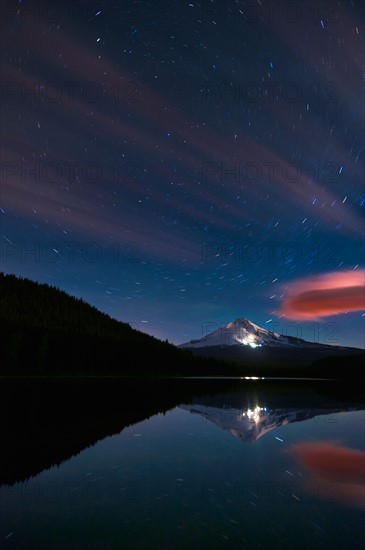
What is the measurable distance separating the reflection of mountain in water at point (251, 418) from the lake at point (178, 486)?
1.06 feet

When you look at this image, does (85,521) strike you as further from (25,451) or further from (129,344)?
(129,344)

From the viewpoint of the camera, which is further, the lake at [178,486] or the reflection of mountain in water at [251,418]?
the reflection of mountain in water at [251,418]

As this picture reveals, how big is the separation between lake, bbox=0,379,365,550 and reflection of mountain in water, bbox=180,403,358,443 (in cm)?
32

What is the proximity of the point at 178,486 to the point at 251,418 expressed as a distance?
1738 cm

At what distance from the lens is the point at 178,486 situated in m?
13.6

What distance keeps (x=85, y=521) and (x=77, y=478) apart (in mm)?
3709

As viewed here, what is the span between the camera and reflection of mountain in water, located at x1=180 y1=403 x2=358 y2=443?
955 inches

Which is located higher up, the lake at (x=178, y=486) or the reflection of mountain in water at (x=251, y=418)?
the reflection of mountain in water at (x=251, y=418)

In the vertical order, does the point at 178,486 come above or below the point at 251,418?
below

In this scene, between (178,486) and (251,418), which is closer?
(178,486)

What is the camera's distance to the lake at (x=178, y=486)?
955 cm

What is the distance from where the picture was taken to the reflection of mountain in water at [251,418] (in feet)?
79.6

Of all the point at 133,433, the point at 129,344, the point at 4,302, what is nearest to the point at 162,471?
the point at 133,433

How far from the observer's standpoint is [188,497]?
12.5 metres
